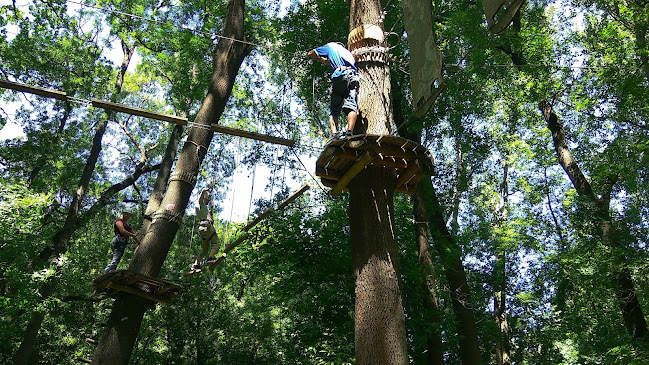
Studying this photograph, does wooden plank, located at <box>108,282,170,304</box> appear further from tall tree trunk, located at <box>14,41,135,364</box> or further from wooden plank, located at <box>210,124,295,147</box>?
tall tree trunk, located at <box>14,41,135,364</box>

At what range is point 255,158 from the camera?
1405 centimetres

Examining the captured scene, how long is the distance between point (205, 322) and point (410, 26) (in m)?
10.8

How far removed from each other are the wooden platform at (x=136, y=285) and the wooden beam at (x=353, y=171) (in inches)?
124

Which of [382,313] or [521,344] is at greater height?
[521,344]

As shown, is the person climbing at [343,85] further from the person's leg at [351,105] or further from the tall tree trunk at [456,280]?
the tall tree trunk at [456,280]

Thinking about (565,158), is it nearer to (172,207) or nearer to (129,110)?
(172,207)

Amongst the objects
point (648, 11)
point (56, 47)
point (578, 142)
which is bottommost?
point (648, 11)

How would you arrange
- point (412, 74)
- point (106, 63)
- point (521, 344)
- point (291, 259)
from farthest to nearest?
1. point (521, 344)
2. point (106, 63)
3. point (291, 259)
4. point (412, 74)

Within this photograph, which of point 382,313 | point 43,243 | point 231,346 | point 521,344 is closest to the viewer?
point 382,313

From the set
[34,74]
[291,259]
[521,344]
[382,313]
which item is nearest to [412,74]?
[382,313]

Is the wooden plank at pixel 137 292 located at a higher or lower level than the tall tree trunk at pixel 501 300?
lower

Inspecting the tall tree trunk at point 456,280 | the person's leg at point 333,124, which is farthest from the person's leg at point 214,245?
the tall tree trunk at point 456,280

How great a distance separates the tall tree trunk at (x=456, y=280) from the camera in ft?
32.7

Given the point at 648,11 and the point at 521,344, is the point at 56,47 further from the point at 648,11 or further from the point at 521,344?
the point at 521,344
